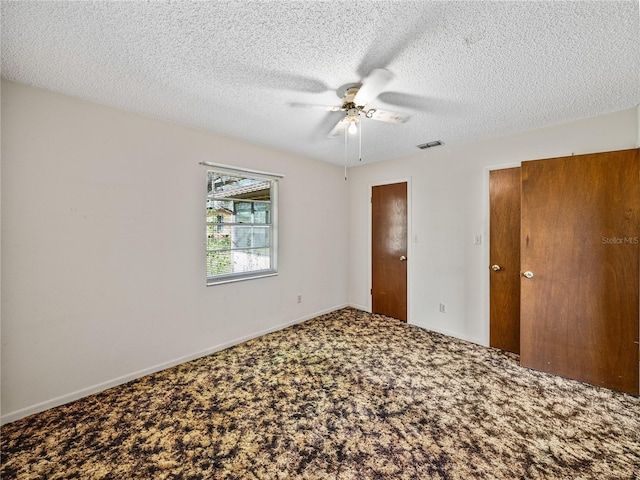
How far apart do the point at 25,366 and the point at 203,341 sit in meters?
1.31

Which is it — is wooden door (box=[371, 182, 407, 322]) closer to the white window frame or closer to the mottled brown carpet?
the mottled brown carpet

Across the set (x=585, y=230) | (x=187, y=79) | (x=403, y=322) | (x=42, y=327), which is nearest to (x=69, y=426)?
(x=42, y=327)

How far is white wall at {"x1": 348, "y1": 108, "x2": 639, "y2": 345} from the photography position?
273 centimetres

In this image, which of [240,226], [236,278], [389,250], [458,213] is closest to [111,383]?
[236,278]

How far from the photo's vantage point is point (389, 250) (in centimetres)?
413

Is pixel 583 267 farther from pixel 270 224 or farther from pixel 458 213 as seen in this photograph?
pixel 270 224

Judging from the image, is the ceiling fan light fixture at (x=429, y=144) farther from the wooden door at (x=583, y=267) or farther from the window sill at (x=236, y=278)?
the window sill at (x=236, y=278)

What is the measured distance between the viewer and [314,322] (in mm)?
3918

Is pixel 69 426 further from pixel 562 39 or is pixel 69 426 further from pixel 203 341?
pixel 562 39

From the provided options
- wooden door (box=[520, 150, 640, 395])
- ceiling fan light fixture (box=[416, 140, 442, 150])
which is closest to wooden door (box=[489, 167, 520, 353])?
wooden door (box=[520, 150, 640, 395])

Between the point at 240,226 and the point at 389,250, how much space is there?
7.35 feet

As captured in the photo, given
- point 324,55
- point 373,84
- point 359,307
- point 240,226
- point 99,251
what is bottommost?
point 359,307

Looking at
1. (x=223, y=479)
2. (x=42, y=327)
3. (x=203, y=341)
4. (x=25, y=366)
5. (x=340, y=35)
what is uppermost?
(x=340, y=35)

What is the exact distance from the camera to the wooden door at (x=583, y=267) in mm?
2223
